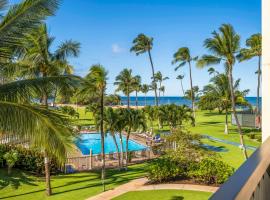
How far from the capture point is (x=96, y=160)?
68.2 ft

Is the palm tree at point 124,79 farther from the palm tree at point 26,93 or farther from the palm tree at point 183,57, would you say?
the palm tree at point 26,93

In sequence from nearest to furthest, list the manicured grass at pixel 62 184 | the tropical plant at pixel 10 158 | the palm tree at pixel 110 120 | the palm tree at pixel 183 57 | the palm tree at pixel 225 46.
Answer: the manicured grass at pixel 62 184 < the tropical plant at pixel 10 158 < the palm tree at pixel 110 120 < the palm tree at pixel 225 46 < the palm tree at pixel 183 57

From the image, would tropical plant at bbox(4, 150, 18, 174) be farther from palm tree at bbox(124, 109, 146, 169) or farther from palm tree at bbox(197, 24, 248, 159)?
palm tree at bbox(197, 24, 248, 159)

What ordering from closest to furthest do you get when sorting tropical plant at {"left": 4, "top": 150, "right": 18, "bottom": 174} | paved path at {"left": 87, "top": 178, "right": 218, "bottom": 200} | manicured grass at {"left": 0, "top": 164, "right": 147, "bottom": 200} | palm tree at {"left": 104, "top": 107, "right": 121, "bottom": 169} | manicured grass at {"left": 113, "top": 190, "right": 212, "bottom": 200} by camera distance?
manicured grass at {"left": 113, "top": 190, "right": 212, "bottom": 200}
paved path at {"left": 87, "top": 178, "right": 218, "bottom": 200}
manicured grass at {"left": 0, "top": 164, "right": 147, "bottom": 200}
tropical plant at {"left": 4, "top": 150, "right": 18, "bottom": 174}
palm tree at {"left": 104, "top": 107, "right": 121, "bottom": 169}

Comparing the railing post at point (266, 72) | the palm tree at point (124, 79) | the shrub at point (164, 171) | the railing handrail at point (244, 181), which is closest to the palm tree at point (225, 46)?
the shrub at point (164, 171)

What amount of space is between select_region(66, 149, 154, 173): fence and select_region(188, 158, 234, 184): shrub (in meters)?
7.45

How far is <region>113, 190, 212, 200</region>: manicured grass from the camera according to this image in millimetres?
13002

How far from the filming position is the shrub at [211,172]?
48.1 feet

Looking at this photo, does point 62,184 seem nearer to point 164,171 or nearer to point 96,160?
point 96,160

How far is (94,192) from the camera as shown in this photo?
14711mm

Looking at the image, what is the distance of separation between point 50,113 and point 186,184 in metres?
10.6

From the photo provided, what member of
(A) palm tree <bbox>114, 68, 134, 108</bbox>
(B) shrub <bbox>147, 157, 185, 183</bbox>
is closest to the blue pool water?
(B) shrub <bbox>147, 157, 185, 183</bbox>

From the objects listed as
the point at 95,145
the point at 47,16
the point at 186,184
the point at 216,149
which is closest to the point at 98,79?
the point at 186,184

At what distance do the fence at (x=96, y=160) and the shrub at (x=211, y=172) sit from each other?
24.4 feet
